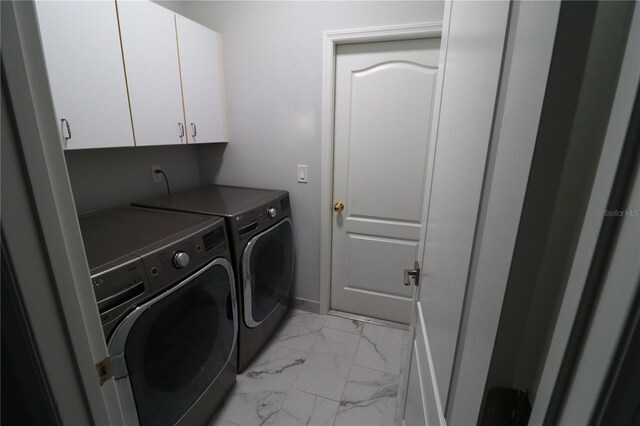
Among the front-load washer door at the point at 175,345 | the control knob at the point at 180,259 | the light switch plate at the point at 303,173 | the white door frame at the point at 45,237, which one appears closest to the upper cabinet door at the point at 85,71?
the control knob at the point at 180,259

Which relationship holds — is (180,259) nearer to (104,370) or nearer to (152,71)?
(104,370)

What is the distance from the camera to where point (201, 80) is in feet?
5.91

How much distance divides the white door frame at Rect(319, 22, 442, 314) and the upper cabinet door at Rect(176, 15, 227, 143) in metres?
0.73

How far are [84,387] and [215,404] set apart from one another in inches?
45.3

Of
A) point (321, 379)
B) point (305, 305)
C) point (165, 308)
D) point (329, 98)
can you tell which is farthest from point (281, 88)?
point (321, 379)

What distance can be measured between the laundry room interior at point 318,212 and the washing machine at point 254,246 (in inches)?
0.7

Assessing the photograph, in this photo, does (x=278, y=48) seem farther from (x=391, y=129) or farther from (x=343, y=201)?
(x=343, y=201)

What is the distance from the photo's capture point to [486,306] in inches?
15.9

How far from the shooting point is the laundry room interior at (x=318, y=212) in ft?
0.93

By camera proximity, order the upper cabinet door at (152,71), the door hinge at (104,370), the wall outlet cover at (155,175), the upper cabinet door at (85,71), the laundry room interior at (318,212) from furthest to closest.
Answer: the wall outlet cover at (155,175)
the upper cabinet door at (152,71)
the upper cabinet door at (85,71)
the door hinge at (104,370)
the laundry room interior at (318,212)

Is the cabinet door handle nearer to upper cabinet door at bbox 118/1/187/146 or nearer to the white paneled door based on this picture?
upper cabinet door at bbox 118/1/187/146

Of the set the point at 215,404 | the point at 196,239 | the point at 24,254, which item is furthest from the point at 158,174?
the point at 24,254

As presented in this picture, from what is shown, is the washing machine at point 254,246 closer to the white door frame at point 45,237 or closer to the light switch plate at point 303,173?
the light switch plate at point 303,173

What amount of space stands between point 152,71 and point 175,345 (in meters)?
1.31
